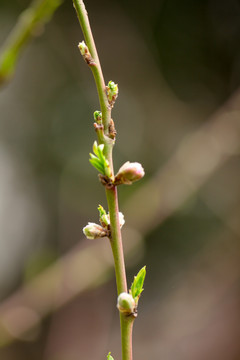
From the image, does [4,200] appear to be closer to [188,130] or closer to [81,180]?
[81,180]

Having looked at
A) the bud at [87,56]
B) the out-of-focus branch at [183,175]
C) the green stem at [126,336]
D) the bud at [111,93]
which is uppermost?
the out-of-focus branch at [183,175]

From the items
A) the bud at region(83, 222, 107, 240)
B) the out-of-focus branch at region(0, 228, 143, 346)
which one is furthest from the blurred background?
the bud at region(83, 222, 107, 240)

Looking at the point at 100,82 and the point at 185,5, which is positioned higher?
the point at 185,5

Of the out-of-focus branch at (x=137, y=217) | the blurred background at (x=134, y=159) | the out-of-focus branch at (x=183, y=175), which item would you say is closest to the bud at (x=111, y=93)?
the out-of-focus branch at (x=137, y=217)

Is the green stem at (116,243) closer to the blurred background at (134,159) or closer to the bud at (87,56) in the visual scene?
the bud at (87,56)

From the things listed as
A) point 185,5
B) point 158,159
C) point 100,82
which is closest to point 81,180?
point 158,159

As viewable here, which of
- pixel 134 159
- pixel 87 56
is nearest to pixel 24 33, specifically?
pixel 87 56

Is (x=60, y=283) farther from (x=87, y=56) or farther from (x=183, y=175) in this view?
(x=87, y=56)
